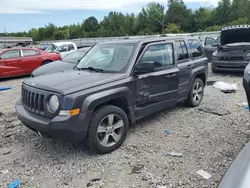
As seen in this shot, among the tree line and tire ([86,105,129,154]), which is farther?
the tree line

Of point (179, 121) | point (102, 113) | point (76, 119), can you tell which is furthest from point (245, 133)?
point (76, 119)

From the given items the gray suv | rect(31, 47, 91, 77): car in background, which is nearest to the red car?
rect(31, 47, 91, 77): car in background

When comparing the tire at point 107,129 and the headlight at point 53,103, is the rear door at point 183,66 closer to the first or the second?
the tire at point 107,129

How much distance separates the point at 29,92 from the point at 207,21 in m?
82.7

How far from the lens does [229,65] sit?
31.4 feet

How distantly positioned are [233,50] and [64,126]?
827 centimetres

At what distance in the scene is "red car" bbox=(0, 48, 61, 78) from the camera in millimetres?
10641

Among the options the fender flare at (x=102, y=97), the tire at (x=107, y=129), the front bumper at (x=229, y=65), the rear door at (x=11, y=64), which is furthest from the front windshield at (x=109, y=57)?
the rear door at (x=11, y=64)

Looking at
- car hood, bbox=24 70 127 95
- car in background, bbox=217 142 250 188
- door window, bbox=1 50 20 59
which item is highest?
door window, bbox=1 50 20 59

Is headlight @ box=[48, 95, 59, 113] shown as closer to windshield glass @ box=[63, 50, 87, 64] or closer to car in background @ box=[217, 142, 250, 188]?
car in background @ box=[217, 142, 250, 188]

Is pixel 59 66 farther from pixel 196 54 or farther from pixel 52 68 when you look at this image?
pixel 196 54

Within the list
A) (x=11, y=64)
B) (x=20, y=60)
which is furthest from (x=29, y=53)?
(x=11, y=64)

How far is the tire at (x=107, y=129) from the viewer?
140 inches

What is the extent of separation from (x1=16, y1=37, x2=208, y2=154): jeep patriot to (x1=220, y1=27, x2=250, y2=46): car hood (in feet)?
18.4
